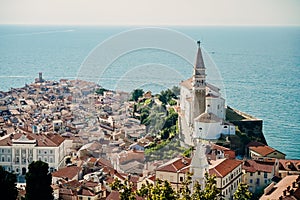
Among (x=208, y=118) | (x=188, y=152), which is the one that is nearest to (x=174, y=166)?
(x=188, y=152)

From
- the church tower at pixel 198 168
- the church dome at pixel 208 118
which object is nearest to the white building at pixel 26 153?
the church dome at pixel 208 118

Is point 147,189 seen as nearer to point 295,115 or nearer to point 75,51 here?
point 295,115

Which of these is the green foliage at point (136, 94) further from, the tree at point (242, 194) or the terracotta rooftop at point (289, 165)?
the tree at point (242, 194)

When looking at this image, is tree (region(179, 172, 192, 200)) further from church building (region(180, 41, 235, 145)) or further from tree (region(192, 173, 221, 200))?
church building (region(180, 41, 235, 145))

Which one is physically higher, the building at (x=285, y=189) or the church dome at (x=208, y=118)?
the church dome at (x=208, y=118)

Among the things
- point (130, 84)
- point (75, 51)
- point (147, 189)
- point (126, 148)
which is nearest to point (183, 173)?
point (147, 189)

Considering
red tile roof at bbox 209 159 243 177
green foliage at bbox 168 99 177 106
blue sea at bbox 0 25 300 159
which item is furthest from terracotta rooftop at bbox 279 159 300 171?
green foliage at bbox 168 99 177 106
